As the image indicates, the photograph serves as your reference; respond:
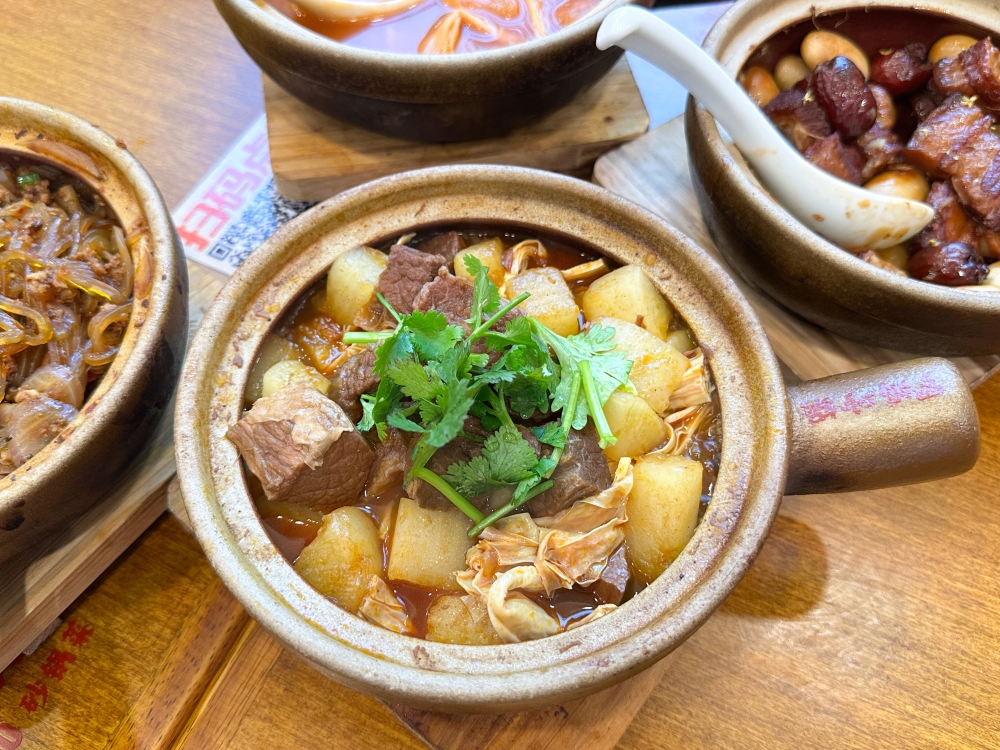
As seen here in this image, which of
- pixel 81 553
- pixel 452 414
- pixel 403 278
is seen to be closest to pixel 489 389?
pixel 452 414

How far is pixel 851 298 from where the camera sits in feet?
5.18

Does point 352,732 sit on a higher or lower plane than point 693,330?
lower

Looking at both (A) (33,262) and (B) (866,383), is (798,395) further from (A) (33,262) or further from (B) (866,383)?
(A) (33,262)

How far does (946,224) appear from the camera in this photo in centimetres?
176

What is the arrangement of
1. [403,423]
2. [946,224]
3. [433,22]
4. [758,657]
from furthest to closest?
[433,22] < [946,224] < [758,657] < [403,423]

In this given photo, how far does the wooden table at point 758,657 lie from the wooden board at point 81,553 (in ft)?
0.36

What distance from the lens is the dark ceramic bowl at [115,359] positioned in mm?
1330

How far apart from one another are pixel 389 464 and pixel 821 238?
110cm

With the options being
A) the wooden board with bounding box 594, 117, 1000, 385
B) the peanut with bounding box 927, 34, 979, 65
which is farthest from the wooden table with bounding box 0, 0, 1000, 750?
the peanut with bounding box 927, 34, 979, 65

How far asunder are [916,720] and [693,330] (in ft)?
3.54

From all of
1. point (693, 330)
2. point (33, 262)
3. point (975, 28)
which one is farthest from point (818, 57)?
point (33, 262)

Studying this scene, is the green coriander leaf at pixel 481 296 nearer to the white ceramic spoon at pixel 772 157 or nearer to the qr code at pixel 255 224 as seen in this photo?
the white ceramic spoon at pixel 772 157

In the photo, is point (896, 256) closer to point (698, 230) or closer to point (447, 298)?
point (698, 230)

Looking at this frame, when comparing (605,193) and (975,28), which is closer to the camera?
(605,193)
